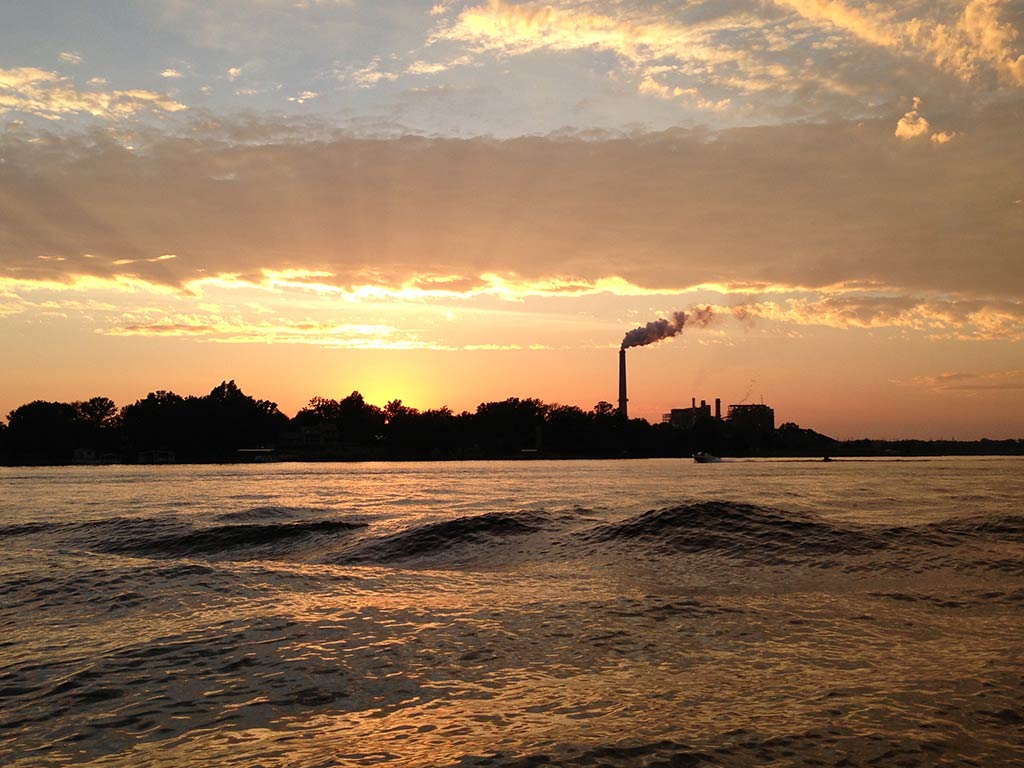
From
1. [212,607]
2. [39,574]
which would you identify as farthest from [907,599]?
[39,574]

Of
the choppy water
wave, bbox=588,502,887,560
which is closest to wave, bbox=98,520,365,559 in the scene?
the choppy water

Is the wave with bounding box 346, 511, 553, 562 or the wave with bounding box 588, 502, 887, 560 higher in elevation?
the wave with bounding box 588, 502, 887, 560

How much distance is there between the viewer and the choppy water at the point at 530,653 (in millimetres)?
8328

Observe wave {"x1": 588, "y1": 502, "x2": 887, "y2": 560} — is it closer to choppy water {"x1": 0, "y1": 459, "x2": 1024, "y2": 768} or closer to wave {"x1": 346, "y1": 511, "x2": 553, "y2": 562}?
choppy water {"x1": 0, "y1": 459, "x2": 1024, "y2": 768}

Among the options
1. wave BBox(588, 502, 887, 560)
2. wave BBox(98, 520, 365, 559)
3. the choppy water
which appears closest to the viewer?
the choppy water

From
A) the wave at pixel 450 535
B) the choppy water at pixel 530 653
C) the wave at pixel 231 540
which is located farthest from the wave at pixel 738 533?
the wave at pixel 231 540

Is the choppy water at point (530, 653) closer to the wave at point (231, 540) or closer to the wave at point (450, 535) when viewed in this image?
the wave at point (450, 535)

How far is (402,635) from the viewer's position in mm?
13250

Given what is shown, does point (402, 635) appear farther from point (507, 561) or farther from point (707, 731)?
point (507, 561)

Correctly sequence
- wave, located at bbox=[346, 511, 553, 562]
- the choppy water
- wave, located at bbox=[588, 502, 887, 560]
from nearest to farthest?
the choppy water, wave, located at bbox=[588, 502, 887, 560], wave, located at bbox=[346, 511, 553, 562]

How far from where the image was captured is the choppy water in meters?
8.33

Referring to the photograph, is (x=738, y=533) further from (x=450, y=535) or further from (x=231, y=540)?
(x=231, y=540)

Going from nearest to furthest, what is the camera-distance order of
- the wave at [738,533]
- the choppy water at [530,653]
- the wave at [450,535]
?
the choppy water at [530,653] → the wave at [738,533] → the wave at [450,535]

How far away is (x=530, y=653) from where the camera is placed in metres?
12.0
